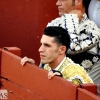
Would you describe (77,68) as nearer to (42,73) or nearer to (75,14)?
(42,73)

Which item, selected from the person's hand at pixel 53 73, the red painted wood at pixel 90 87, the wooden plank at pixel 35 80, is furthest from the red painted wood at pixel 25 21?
the red painted wood at pixel 90 87

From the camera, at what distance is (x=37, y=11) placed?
7.26 m

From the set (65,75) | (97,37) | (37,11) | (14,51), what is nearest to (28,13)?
(37,11)

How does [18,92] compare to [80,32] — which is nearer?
[18,92]

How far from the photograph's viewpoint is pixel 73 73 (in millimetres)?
5262

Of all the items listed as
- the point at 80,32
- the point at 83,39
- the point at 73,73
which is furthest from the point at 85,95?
the point at 80,32

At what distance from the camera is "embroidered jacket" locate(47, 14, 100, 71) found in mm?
5988

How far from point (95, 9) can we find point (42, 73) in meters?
1.26

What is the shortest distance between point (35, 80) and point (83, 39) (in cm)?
72

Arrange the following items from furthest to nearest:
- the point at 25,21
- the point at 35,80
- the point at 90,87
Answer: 1. the point at 25,21
2. the point at 35,80
3. the point at 90,87

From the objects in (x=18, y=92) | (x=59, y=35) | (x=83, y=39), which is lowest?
(x=18, y=92)

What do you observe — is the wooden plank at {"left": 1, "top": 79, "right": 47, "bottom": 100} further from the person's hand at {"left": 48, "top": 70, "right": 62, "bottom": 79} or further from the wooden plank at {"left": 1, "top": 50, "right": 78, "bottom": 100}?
the person's hand at {"left": 48, "top": 70, "right": 62, "bottom": 79}

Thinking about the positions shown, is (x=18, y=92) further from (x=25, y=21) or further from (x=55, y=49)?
(x=25, y=21)

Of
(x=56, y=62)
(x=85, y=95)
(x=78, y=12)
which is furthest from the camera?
(x=78, y=12)
